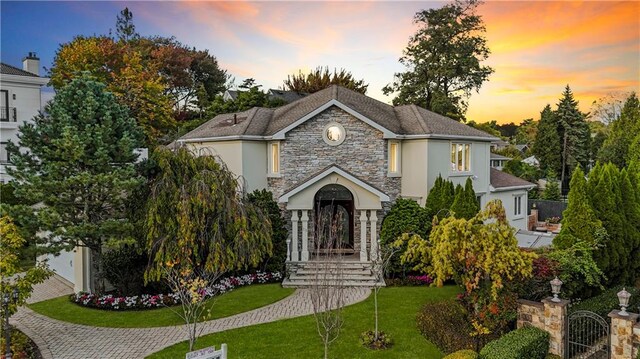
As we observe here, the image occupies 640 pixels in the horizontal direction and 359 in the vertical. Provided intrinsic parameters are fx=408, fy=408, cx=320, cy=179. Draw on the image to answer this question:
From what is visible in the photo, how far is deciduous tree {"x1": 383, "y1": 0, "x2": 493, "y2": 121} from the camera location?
43.2 metres

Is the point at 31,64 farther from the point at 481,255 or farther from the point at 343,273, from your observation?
the point at 481,255

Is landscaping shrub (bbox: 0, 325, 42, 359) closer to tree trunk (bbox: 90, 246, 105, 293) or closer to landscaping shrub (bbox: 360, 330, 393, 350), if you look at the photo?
tree trunk (bbox: 90, 246, 105, 293)

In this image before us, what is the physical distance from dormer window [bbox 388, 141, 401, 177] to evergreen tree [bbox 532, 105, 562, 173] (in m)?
39.1

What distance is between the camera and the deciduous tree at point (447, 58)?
43.2m

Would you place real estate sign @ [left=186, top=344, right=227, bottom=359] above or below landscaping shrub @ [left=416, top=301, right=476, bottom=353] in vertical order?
above

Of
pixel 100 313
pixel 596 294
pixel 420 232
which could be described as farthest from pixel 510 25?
pixel 100 313

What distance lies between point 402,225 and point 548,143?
1686 inches

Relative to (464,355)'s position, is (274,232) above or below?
above

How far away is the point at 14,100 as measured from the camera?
28766 millimetres

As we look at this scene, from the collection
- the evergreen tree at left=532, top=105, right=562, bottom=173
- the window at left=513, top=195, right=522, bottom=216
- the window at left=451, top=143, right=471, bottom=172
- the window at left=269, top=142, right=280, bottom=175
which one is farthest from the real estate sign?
the evergreen tree at left=532, top=105, right=562, bottom=173

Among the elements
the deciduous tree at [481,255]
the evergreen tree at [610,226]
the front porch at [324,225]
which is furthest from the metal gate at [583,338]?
the front porch at [324,225]

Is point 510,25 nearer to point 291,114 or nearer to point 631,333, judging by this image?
point 291,114

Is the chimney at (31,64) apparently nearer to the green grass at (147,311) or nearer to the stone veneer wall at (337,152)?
the green grass at (147,311)

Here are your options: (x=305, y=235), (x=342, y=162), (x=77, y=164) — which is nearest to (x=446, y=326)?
(x=305, y=235)
